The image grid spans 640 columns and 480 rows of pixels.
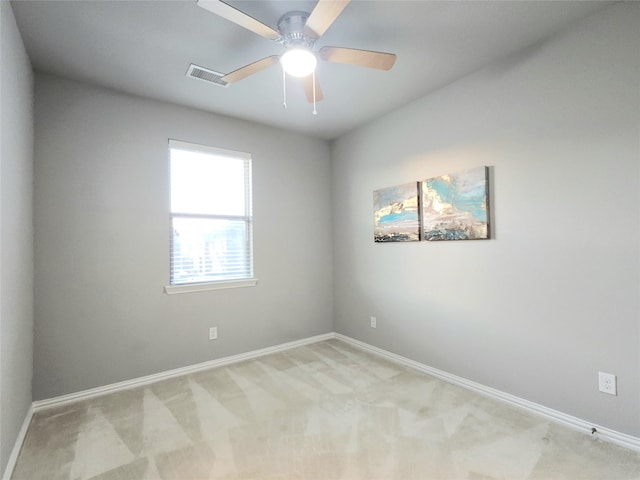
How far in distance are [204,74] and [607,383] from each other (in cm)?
358

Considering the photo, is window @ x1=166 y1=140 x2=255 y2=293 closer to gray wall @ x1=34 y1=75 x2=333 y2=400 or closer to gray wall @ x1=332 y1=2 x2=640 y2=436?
gray wall @ x1=34 y1=75 x2=333 y2=400

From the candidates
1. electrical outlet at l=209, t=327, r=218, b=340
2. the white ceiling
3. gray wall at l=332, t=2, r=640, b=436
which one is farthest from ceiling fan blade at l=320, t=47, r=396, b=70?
electrical outlet at l=209, t=327, r=218, b=340

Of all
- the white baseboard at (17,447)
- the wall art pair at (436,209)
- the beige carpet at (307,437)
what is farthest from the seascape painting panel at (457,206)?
the white baseboard at (17,447)

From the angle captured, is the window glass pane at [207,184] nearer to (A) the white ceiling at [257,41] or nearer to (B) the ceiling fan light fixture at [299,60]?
(A) the white ceiling at [257,41]

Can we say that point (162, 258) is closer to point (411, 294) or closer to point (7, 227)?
point (7, 227)

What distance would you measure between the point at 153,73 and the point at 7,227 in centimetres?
155

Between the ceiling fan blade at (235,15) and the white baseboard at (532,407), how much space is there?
294 cm

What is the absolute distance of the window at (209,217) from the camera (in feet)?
10.1

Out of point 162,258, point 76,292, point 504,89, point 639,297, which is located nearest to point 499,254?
point 639,297

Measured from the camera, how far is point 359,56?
1.92 meters

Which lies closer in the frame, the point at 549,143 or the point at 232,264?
the point at 549,143

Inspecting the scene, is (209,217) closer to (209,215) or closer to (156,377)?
(209,215)

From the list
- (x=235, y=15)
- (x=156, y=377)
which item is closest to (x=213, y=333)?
(x=156, y=377)

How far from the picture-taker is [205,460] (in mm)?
1781
